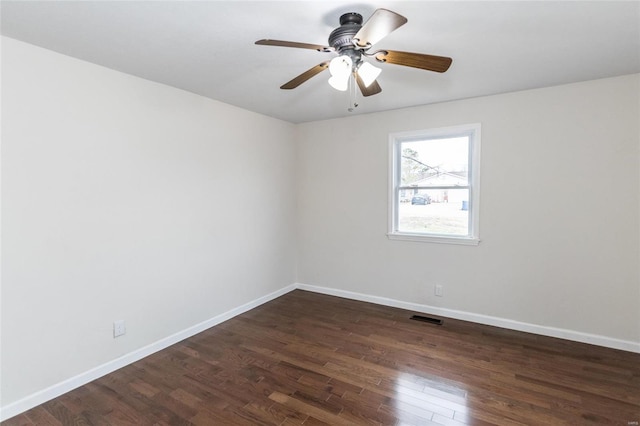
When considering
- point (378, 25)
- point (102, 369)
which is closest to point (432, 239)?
point (378, 25)

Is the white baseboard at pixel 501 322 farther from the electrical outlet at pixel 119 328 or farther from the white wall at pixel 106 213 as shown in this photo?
the electrical outlet at pixel 119 328

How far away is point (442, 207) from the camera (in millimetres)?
3635

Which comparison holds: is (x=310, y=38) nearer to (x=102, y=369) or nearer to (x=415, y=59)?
(x=415, y=59)

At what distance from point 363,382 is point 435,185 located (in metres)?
2.28

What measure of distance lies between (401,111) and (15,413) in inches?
165

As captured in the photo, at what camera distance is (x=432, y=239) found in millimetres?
3617

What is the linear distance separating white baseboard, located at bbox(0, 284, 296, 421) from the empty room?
13 mm

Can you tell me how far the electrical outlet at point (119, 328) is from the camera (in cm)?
257

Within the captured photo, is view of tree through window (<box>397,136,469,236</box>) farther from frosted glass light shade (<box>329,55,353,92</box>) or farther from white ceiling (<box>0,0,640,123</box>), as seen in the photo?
frosted glass light shade (<box>329,55,353,92</box>)

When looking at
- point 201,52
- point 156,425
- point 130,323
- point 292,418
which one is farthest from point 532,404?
point 201,52

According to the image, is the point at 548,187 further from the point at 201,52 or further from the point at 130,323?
the point at 130,323

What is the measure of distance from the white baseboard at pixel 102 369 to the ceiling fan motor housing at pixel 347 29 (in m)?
2.89

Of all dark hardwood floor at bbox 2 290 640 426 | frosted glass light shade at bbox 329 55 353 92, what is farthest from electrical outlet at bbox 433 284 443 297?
frosted glass light shade at bbox 329 55 353 92

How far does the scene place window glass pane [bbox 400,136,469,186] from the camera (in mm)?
3510
